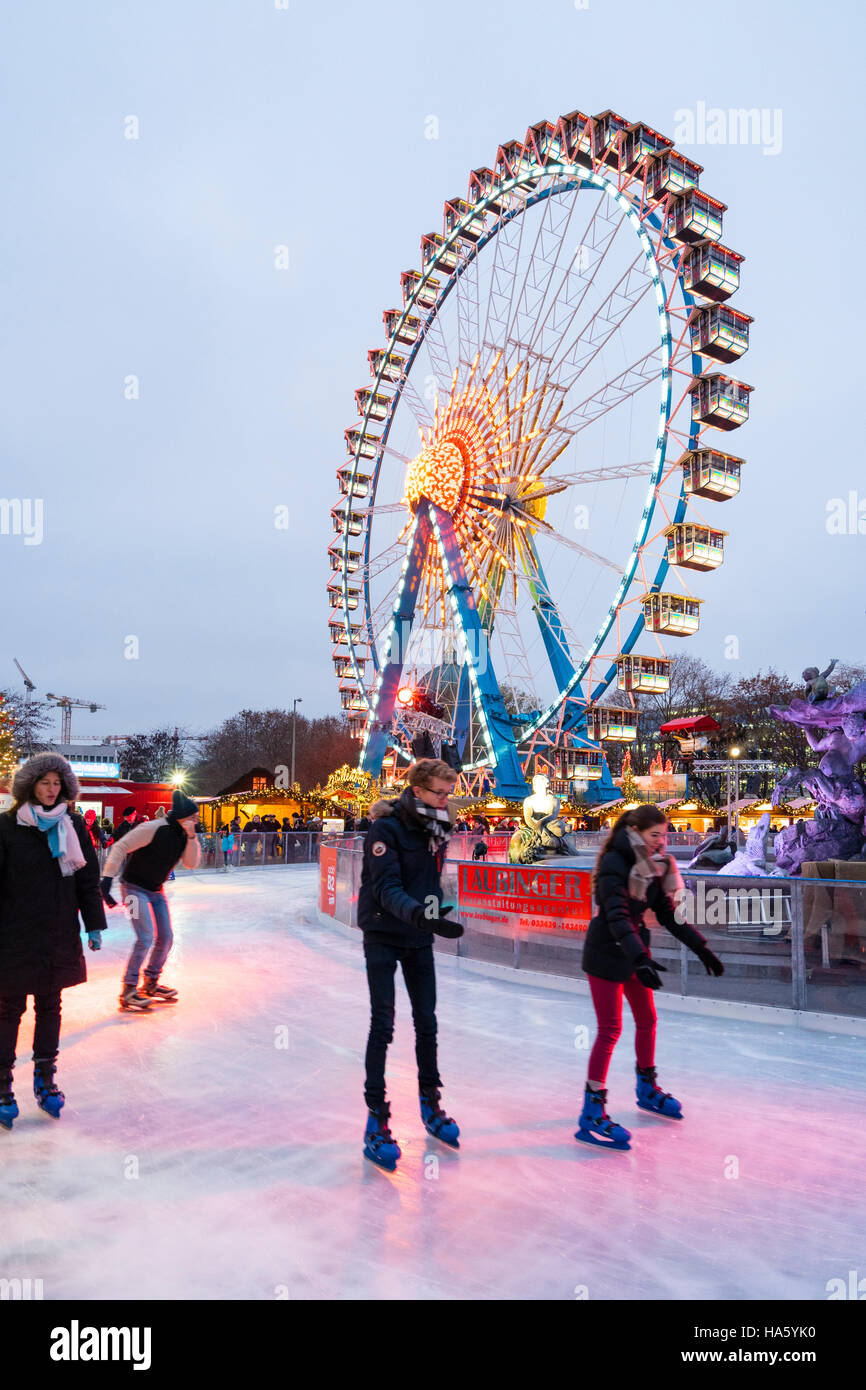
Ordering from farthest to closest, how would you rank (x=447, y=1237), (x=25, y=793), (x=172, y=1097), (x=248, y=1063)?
(x=248, y=1063) < (x=172, y=1097) < (x=25, y=793) < (x=447, y=1237)

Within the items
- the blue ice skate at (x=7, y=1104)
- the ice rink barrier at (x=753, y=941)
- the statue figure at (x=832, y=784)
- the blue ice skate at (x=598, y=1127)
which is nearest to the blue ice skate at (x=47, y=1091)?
the blue ice skate at (x=7, y=1104)

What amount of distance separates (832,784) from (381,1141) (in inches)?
281

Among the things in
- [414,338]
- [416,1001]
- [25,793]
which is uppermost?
[414,338]

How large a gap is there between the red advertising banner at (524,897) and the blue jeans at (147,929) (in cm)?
271

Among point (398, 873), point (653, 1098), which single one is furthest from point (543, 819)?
point (398, 873)

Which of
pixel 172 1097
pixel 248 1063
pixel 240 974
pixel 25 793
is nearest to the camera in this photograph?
pixel 25 793

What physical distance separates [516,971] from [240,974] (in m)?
2.32

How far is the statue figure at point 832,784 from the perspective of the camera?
905cm

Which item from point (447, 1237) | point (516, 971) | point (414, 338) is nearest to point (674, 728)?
point (414, 338)

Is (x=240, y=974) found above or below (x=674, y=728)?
below

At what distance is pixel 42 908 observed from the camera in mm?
3852

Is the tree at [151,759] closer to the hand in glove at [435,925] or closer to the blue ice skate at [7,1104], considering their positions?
the blue ice skate at [7,1104]

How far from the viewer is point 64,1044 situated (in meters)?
5.33
